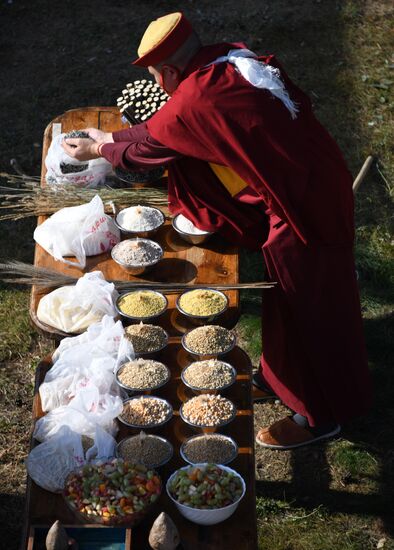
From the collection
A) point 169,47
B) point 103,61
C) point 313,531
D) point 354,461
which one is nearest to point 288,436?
point 354,461

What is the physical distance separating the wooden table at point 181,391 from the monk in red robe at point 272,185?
163 mm

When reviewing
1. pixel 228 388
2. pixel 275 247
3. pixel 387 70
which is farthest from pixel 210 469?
pixel 387 70

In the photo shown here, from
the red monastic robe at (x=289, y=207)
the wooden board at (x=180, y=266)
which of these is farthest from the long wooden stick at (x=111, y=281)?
the red monastic robe at (x=289, y=207)

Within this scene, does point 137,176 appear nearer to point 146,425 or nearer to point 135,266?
point 135,266

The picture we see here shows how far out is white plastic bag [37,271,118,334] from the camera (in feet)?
11.5

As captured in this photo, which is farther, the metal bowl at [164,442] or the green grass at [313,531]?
the green grass at [313,531]

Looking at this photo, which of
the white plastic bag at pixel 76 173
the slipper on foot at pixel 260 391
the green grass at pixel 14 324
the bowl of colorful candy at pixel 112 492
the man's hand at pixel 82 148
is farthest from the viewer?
the green grass at pixel 14 324

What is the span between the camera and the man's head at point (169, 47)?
351cm

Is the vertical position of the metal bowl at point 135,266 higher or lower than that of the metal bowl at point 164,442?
higher

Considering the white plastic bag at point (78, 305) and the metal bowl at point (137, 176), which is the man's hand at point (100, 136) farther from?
the white plastic bag at point (78, 305)

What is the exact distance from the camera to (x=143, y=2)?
320 inches

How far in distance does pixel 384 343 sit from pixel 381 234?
1.01 metres

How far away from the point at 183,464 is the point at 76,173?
187 cm

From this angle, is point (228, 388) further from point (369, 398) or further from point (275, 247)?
point (369, 398)
